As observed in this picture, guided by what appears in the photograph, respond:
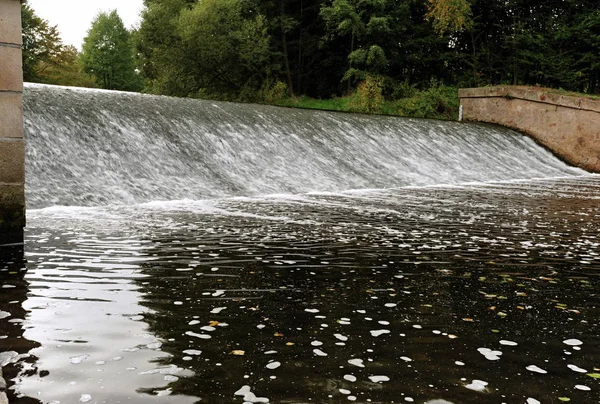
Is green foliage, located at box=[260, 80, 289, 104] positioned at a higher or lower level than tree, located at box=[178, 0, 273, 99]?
lower

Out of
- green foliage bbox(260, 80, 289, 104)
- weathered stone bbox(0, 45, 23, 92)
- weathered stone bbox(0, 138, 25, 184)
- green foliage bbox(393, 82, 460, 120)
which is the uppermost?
green foliage bbox(260, 80, 289, 104)

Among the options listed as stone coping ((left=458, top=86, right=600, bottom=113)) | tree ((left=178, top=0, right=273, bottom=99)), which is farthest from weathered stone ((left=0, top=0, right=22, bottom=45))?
tree ((left=178, top=0, right=273, bottom=99))

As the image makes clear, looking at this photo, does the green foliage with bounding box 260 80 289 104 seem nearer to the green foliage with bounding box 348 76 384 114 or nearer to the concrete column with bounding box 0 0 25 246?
the green foliage with bounding box 348 76 384 114

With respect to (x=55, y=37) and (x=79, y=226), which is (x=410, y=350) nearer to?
(x=79, y=226)

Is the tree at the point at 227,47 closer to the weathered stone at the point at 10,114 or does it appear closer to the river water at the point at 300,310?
the river water at the point at 300,310

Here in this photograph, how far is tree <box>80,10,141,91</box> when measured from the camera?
61344 millimetres

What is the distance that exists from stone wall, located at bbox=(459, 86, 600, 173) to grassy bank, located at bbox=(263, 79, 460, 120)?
4210 millimetres

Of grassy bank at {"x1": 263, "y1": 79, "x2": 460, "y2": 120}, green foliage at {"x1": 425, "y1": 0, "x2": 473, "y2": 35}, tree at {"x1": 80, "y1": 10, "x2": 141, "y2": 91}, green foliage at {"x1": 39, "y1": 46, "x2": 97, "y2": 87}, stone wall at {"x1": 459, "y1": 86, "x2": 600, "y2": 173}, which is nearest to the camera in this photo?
stone wall at {"x1": 459, "y1": 86, "x2": 600, "y2": 173}

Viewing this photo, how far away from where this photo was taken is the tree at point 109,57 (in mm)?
61344

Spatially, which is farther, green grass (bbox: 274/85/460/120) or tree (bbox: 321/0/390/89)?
tree (bbox: 321/0/390/89)

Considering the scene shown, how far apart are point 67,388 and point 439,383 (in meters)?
2.02

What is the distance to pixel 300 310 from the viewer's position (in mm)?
4824

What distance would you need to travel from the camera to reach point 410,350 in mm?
3986

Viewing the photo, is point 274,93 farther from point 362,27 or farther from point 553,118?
point 553,118
